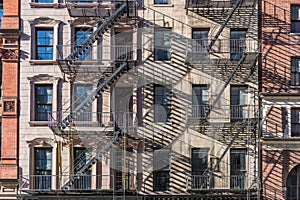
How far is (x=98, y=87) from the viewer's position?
86.8 ft

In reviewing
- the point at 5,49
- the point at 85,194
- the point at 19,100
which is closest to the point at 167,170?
the point at 85,194

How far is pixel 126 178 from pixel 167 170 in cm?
198

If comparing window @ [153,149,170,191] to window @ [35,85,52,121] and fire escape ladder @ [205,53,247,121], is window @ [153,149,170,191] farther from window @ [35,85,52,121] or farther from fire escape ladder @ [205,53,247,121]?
window @ [35,85,52,121]

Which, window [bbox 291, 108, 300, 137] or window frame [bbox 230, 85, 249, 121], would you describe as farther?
window frame [bbox 230, 85, 249, 121]

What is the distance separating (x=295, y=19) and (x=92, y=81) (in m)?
10.1

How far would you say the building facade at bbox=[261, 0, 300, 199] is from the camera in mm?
26828

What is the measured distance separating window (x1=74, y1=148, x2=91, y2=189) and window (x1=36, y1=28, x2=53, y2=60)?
4709 millimetres

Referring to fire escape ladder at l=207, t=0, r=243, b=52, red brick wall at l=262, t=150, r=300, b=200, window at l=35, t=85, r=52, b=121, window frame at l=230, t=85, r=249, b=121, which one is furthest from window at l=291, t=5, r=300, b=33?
window at l=35, t=85, r=52, b=121

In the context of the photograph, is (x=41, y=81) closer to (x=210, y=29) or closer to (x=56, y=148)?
(x=56, y=148)

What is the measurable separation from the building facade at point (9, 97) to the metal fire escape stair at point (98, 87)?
2582 mm

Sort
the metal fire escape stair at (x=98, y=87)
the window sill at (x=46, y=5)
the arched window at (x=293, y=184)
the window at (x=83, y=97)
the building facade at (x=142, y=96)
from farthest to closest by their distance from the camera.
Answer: the window sill at (x=46, y=5) < the arched window at (x=293, y=184) < the window at (x=83, y=97) < the building facade at (x=142, y=96) < the metal fire escape stair at (x=98, y=87)

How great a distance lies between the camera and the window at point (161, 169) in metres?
27.2

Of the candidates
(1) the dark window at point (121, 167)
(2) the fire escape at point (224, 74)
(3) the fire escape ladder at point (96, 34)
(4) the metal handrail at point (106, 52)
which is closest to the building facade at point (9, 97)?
(4) the metal handrail at point (106, 52)

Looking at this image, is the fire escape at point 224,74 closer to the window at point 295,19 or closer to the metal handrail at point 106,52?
the window at point 295,19
